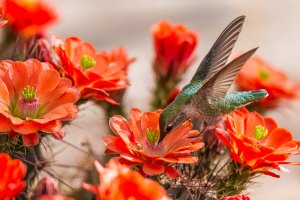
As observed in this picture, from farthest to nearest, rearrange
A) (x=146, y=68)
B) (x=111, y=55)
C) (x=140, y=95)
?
(x=146, y=68) → (x=140, y=95) → (x=111, y=55)

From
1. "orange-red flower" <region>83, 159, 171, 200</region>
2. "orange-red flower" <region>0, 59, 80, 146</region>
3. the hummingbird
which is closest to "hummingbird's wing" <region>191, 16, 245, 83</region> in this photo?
the hummingbird

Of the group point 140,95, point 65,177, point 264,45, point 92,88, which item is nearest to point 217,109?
point 92,88

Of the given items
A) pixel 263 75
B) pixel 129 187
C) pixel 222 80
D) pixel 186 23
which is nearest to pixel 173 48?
pixel 263 75

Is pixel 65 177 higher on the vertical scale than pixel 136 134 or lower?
lower

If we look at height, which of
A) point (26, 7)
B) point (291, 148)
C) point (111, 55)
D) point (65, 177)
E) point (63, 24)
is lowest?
point (63, 24)

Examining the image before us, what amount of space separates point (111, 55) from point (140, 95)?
5.33 ft

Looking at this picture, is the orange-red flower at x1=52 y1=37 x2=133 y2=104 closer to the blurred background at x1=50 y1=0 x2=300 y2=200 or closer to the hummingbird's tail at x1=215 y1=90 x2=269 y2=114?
the hummingbird's tail at x1=215 y1=90 x2=269 y2=114

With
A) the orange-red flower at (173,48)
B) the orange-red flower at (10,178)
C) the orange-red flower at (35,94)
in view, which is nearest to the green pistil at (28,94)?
the orange-red flower at (35,94)

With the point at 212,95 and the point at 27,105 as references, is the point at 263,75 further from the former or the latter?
the point at 27,105

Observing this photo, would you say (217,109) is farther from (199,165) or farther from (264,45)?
(264,45)

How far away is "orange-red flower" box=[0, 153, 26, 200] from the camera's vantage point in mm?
958

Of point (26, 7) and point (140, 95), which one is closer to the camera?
point (26, 7)

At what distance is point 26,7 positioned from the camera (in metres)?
2.09

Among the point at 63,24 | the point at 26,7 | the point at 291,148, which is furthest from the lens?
the point at 63,24
